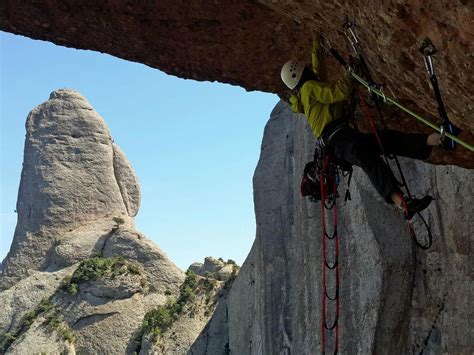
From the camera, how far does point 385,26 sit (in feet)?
15.6

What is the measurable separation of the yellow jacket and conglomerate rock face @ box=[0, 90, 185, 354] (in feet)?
89.1

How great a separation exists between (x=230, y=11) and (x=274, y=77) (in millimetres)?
1582

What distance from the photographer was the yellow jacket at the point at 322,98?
6.03 metres

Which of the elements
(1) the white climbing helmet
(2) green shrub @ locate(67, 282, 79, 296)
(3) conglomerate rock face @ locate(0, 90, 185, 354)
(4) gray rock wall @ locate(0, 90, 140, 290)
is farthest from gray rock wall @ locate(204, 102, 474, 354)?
(4) gray rock wall @ locate(0, 90, 140, 290)

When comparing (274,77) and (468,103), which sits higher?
(274,77)

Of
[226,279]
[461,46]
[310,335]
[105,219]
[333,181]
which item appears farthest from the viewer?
[105,219]

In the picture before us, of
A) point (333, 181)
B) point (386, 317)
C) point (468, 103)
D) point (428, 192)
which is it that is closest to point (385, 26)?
point (468, 103)

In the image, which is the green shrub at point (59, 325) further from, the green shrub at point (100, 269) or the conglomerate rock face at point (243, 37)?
the conglomerate rock face at point (243, 37)

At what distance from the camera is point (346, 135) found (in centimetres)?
604

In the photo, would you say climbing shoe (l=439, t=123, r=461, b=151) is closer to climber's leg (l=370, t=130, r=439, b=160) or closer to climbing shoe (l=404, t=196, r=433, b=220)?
climbing shoe (l=404, t=196, r=433, b=220)

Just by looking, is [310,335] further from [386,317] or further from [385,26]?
[385,26]

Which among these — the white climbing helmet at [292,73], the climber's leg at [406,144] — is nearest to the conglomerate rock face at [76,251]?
the white climbing helmet at [292,73]

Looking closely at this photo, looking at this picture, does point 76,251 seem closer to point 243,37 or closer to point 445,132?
point 243,37

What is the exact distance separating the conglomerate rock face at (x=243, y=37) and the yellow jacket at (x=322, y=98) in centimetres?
39
